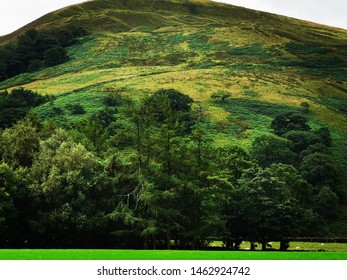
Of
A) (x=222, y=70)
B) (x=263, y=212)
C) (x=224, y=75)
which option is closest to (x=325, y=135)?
(x=224, y=75)

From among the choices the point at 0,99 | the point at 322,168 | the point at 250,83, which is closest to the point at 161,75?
the point at 250,83

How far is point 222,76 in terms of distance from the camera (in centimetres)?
14788

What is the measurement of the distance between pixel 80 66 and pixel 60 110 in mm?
53719

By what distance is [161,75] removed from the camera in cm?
14950

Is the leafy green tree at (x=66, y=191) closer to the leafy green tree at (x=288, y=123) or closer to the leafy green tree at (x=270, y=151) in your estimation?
the leafy green tree at (x=270, y=151)

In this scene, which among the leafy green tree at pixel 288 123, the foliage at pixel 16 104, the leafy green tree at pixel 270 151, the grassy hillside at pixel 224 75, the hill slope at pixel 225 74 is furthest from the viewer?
the hill slope at pixel 225 74

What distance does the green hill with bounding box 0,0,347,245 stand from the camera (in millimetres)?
119750

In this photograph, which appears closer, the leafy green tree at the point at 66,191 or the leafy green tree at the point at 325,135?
the leafy green tree at the point at 66,191

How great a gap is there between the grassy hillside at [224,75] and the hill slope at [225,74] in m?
0.26

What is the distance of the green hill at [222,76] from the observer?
11975 centimetres

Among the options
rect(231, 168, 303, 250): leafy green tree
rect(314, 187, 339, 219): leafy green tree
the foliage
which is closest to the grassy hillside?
the foliage

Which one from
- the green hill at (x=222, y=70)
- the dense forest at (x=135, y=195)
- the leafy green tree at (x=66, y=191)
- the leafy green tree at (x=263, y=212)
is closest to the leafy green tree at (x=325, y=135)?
the green hill at (x=222, y=70)

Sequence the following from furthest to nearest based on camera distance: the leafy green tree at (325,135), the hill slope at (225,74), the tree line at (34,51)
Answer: the tree line at (34,51) < the hill slope at (225,74) < the leafy green tree at (325,135)

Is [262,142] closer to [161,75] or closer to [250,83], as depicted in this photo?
[250,83]
